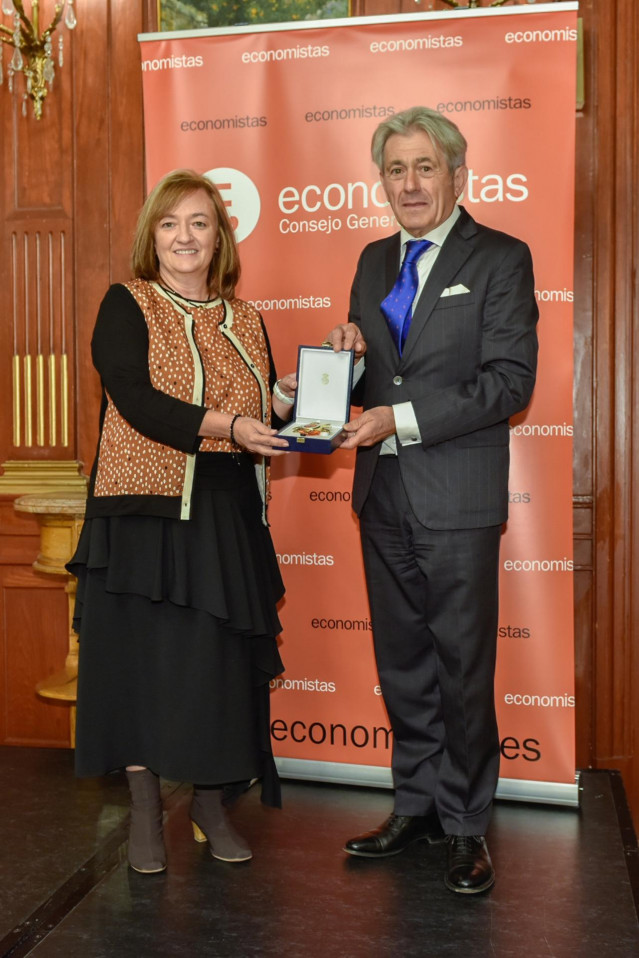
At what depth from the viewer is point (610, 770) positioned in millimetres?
3307

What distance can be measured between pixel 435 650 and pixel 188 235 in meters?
1.26

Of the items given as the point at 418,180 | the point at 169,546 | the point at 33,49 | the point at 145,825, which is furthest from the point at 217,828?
the point at 33,49

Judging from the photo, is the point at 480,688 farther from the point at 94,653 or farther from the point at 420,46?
the point at 420,46

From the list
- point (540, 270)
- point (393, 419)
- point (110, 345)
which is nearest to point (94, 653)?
point (110, 345)

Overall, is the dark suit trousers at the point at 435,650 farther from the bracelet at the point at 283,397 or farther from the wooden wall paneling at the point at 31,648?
the wooden wall paneling at the point at 31,648

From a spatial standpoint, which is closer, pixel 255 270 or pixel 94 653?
pixel 94 653

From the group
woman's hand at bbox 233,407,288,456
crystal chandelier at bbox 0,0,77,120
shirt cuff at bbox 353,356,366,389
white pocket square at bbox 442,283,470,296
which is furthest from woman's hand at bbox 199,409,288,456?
crystal chandelier at bbox 0,0,77,120

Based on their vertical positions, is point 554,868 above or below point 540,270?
below

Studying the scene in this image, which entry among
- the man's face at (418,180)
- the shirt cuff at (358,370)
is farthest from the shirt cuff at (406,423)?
the man's face at (418,180)

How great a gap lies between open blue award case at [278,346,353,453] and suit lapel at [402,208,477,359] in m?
0.17

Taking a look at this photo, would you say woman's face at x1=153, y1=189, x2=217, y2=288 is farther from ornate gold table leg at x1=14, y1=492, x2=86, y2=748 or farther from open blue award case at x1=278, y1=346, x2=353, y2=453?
ornate gold table leg at x1=14, y1=492, x2=86, y2=748

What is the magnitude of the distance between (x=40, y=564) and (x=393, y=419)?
1.67 m

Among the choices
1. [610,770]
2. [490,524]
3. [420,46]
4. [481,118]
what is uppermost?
[420,46]

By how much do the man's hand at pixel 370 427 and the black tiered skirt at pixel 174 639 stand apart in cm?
35
